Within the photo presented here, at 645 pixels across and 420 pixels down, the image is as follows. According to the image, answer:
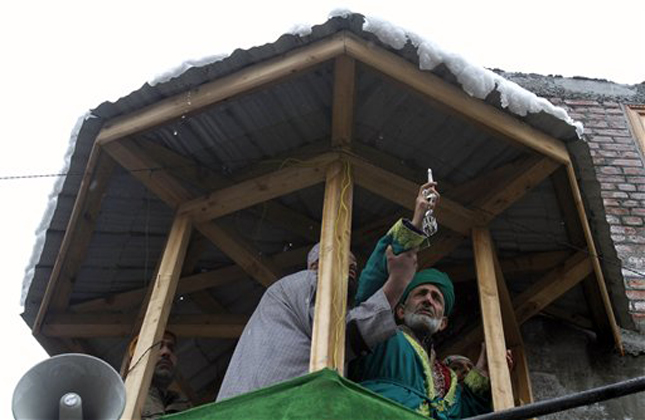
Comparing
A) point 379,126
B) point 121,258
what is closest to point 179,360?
point 121,258

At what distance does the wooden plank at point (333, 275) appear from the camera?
421 centimetres

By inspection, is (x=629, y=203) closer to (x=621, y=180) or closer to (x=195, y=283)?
(x=621, y=180)

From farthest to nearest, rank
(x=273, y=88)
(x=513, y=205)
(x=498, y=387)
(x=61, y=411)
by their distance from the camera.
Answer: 1. (x=513, y=205)
2. (x=273, y=88)
3. (x=498, y=387)
4. (x=61, y=411)

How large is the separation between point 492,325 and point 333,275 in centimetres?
99

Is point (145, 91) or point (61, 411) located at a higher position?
point (145, 91)

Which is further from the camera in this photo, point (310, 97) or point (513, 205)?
point (513, 205)

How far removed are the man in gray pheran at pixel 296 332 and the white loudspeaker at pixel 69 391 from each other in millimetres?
875

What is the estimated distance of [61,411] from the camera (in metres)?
3.29

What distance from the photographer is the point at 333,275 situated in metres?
4.52

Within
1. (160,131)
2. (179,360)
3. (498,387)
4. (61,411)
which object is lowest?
(61,411)

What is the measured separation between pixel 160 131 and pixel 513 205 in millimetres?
2073

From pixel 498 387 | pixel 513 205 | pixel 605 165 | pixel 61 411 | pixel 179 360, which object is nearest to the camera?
pixel 61 411

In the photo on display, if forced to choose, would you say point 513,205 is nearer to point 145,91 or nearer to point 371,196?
point 371,196

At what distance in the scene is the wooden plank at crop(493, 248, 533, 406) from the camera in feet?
18.9
